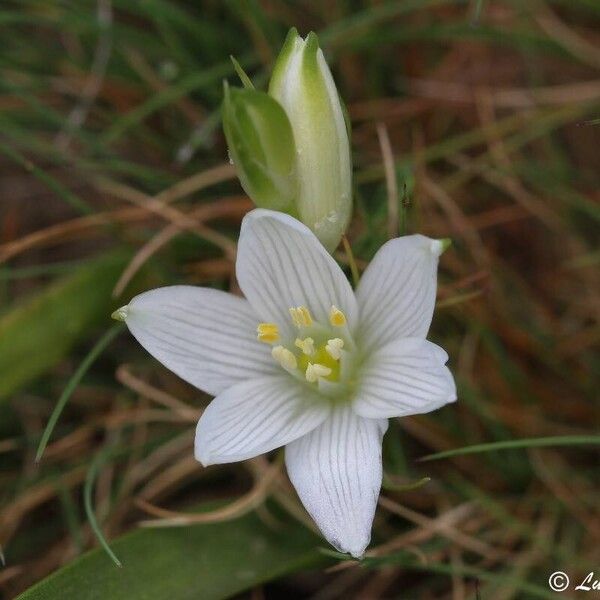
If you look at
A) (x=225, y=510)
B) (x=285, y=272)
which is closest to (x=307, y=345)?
(x=285, y=272)

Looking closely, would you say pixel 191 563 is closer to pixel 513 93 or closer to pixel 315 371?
pixel 315 371

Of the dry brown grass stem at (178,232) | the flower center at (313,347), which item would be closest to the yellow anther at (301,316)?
the flower center at (313,347)

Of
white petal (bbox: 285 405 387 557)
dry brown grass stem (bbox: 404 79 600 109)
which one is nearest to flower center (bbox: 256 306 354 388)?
white petal (bbox: 285 405 387 557)

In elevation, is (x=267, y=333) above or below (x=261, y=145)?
below

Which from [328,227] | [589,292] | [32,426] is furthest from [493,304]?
[32,426]

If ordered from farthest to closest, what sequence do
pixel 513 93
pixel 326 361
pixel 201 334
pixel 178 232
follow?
pixel 513 93, pixel 178 232, pixel 326 361, pixel 201 334

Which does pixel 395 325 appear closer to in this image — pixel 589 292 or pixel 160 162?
pixel 589 292

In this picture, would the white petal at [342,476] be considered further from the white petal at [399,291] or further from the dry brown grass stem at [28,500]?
the dry brown grass stem at [28,500]
